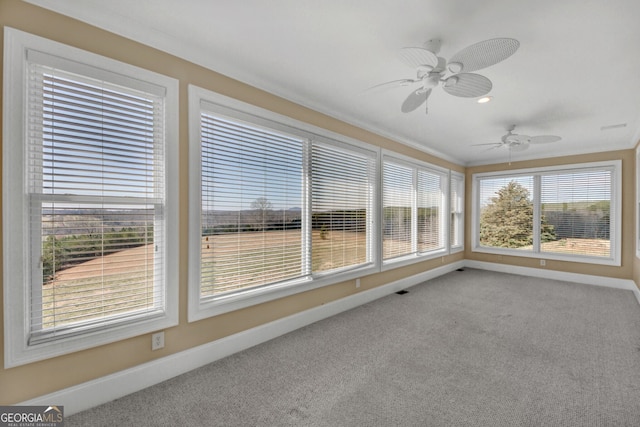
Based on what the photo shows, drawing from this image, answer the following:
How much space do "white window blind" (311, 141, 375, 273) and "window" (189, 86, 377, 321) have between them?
0.01m

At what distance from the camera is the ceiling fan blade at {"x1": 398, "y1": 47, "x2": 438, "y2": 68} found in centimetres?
171

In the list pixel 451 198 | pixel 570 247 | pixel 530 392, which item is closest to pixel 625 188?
pixel 570 247

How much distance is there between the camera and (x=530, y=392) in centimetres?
199

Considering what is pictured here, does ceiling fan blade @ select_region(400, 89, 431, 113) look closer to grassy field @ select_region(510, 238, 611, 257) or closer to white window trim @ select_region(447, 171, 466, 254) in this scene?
white window trim @ select_region(447, 171, 466, 254)

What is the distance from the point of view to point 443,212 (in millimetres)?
5906

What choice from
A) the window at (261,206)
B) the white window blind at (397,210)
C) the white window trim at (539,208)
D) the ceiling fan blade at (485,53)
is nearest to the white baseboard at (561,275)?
the white window trim at (539,208)

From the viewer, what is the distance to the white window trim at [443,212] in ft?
14.2

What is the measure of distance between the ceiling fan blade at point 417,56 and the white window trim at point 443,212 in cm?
237

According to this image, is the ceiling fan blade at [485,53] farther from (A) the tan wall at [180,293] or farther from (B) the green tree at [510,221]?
(B) the green tree at [510,221]

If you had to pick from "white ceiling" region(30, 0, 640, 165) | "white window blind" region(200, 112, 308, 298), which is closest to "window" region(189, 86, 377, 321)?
"white window blind" region(200, 112, 308, 298)

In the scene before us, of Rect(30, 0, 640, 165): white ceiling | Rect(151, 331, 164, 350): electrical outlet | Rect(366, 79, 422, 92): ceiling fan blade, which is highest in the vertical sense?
Rect(30, 0, 640, 165): white ceiling

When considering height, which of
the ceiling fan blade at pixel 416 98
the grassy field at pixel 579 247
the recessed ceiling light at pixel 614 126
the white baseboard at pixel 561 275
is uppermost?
the recessed ceiling light at pixel 614 126

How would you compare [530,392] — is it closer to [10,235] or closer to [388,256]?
[388,256]

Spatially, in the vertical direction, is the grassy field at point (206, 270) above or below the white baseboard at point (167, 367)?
above
